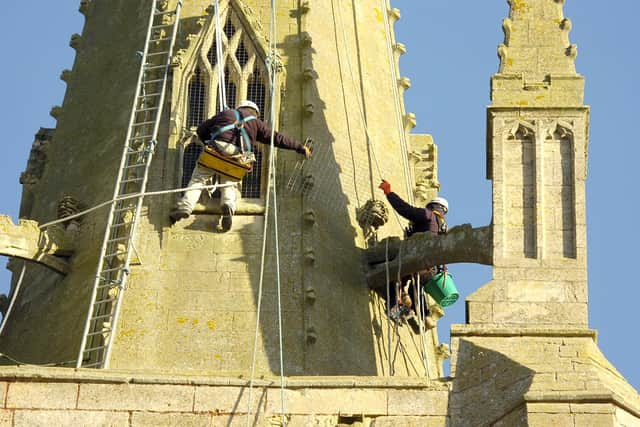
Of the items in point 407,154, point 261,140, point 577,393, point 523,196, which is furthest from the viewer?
point 407,154

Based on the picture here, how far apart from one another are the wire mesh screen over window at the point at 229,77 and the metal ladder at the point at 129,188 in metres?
0.49

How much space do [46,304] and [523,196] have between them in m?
7.60

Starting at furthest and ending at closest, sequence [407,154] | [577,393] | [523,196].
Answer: [407,154]
[523,196]
[577,393]

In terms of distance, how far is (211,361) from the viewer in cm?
4109

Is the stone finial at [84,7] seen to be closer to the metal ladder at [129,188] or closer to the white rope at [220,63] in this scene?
the metal ladder at [129,188]

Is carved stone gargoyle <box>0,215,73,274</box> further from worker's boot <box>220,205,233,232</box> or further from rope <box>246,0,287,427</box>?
rope <box>246,0,287,427</box>

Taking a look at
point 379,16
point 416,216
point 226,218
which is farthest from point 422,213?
point 379,16

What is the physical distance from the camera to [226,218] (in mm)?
43031

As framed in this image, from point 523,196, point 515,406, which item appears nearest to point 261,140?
point 523,196

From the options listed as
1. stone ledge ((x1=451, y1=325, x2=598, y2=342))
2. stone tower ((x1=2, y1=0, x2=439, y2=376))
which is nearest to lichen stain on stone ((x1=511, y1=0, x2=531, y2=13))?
stone tower ((x1=2, y1=0, x2=439, y2=376))

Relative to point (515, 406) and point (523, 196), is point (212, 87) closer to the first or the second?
point (523, 196)

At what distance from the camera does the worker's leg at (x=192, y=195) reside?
4294 centimetres

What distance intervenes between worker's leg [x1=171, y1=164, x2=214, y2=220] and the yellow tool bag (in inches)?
9.2

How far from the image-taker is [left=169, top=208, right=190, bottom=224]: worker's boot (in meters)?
43.0
